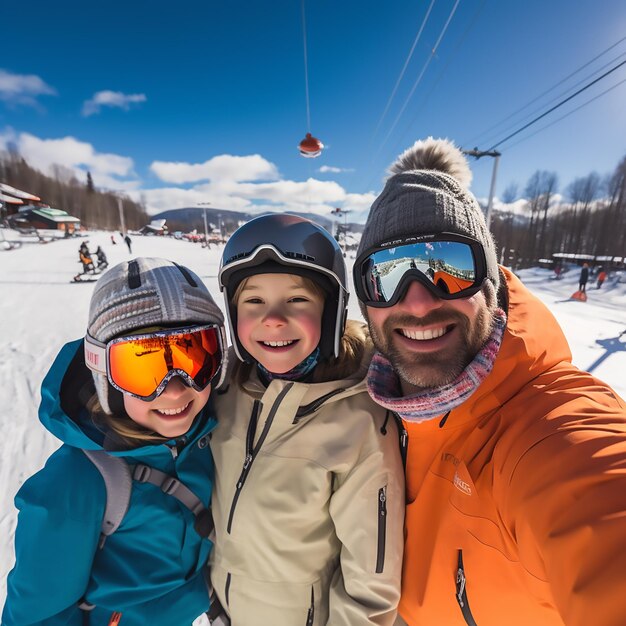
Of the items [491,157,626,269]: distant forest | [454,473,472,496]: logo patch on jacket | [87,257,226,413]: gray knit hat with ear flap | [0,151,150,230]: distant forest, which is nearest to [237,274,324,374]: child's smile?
[87,257,226,413]: gray knit hat with ear flap

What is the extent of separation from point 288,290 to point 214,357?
532 millimetres

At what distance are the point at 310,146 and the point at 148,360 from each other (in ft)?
28.3

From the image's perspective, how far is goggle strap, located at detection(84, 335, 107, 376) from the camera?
1.50 meters

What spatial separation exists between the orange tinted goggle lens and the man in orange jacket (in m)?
0.87

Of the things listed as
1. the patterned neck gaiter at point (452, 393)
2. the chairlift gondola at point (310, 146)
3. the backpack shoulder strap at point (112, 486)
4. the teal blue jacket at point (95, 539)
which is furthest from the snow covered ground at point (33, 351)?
the chairlift gondola at point (310, 146)

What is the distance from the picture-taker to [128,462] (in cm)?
149

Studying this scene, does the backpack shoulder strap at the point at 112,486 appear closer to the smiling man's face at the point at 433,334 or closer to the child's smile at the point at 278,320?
the child's smile at the point at 278,320

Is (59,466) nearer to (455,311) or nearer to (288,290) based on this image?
(288,290)

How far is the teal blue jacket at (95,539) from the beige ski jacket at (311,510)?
156mm

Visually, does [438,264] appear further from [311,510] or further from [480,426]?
[311,510]

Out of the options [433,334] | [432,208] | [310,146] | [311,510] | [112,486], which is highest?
[310,146]

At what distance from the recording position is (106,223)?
72.8m

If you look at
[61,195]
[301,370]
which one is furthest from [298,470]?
[61,195]

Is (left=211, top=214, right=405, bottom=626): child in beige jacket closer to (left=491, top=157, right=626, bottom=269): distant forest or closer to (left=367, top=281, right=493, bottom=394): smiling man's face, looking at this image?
(left=367, top=281, right=493, bottom=394): smiling man's face
